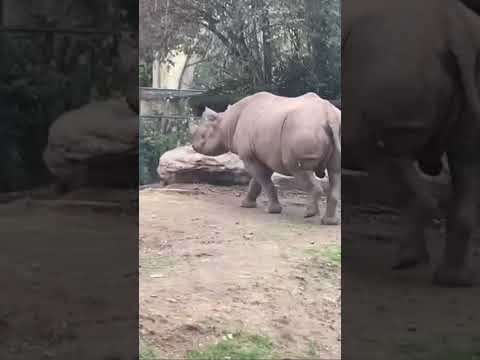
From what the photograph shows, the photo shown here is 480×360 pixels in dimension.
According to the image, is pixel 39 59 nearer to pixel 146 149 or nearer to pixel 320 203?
pixel 146 149

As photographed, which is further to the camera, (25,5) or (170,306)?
(25,5)

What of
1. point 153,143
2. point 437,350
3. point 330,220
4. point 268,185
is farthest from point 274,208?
point 437,350

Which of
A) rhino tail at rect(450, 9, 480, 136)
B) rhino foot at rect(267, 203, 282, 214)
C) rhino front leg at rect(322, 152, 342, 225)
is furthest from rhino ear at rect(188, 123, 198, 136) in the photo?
rhino tail at rect(450, 9, 480, 136)

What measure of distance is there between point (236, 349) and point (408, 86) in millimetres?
1082

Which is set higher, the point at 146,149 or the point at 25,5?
the point at 25,5

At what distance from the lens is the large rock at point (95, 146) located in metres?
2.46

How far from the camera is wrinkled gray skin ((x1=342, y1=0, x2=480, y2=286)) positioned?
2.47 metres

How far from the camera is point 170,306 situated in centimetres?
235

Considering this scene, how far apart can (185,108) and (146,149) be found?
194mm

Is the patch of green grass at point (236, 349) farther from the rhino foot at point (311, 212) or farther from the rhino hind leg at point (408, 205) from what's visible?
the rhino hind leg at point (408, 205)

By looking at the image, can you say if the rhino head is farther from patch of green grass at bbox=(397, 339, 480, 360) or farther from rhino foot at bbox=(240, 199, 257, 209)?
patch of green grass at bbox=(397, 339, 480, 360)

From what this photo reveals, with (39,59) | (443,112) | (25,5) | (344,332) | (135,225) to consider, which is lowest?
(344,332)

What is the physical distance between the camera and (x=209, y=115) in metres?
2.43

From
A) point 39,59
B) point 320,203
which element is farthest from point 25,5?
point 320,203
